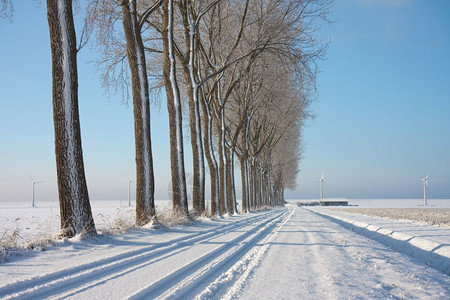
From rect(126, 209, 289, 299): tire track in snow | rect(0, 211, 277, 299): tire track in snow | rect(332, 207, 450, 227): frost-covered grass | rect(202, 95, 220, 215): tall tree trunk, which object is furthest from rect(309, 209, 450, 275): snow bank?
rect(202, 95, 220, 215): tall tree trunk

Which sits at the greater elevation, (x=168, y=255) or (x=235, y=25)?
(x=235, y=25)

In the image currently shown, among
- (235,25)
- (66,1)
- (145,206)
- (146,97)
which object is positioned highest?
(235,25)

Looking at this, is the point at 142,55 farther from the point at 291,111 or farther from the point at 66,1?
the point at 291,111

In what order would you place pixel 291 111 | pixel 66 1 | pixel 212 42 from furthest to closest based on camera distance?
pixel 291 111 → pixel 212 42 → pixel 66 1

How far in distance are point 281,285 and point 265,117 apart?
27999 mm

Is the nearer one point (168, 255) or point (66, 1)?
point (168, 255)

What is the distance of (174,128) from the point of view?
1403 centimetres

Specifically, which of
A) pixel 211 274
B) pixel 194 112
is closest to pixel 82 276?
pixel 211 274

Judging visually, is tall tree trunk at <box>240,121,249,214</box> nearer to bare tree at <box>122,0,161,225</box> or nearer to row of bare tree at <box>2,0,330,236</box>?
row of bare tree at <box>2,0,330,236</box>

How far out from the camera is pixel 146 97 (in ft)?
36.3

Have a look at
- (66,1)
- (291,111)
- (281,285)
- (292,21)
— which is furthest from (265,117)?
(281,285)

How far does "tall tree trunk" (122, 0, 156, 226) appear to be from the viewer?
1057cm

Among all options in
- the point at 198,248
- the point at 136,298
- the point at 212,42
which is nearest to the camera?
the point at 136,298

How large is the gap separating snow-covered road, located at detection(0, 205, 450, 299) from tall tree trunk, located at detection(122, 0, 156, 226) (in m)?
3.89
